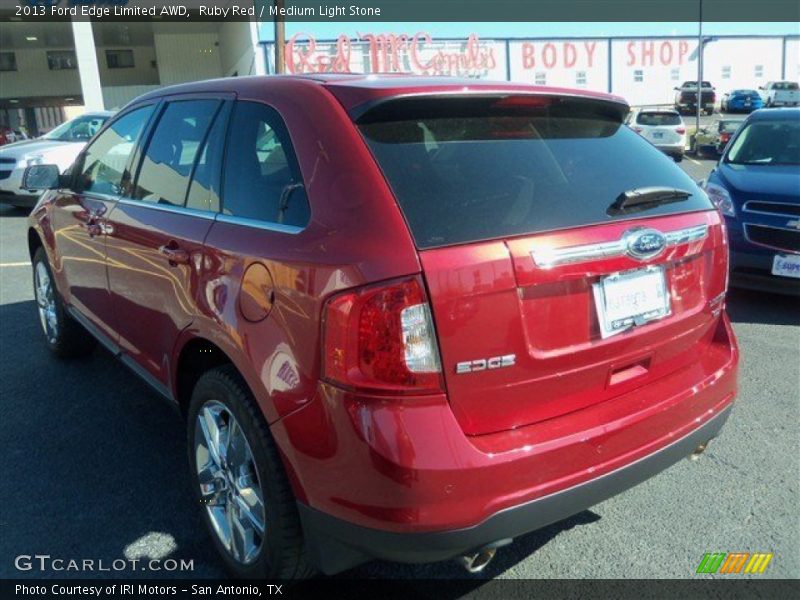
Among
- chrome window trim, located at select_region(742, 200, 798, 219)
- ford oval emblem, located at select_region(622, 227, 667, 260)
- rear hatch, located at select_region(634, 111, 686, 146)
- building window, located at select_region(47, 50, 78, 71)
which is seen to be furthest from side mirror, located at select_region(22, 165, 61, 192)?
building window, located at select_region(47, 50, 78, 71)

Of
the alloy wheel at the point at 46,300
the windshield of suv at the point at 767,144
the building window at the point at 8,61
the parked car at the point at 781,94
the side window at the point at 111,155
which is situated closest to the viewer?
the side window at the point at 111,155

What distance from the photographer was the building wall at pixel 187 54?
1441 inches

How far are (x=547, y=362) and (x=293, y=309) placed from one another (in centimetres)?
75

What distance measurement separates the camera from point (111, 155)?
369 centimetres

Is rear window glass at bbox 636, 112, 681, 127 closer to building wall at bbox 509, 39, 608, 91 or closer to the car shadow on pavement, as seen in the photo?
the car shadow on pavement

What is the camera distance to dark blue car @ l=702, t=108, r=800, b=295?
540cm

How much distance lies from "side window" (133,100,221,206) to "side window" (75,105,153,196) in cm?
22

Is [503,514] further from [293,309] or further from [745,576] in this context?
[745,576]

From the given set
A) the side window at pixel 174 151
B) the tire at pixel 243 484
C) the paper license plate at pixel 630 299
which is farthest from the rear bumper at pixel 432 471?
the side window at pixel 174 151

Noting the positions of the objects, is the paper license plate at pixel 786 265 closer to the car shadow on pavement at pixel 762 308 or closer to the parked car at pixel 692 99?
the car shadow on pavement at pixel 762 308

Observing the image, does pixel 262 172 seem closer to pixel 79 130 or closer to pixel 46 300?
pixel 46 300

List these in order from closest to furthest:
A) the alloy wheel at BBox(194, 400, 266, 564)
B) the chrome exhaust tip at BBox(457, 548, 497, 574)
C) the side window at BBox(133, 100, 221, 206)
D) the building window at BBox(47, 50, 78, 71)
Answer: the chrome exhaust tip at BBox(457, 548, 497, 574) < the alloy wheel at BBox(194, 400, 266, 564) < the side window at BBox(133, 100, 221, 206) < the building window at BBox(47, 50, 78, 71)

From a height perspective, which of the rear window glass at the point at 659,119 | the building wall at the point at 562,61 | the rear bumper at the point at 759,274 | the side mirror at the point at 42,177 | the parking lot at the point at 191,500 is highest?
the building wall at the point at 562,61

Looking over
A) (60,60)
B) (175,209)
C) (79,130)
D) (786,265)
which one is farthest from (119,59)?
(175,209)
